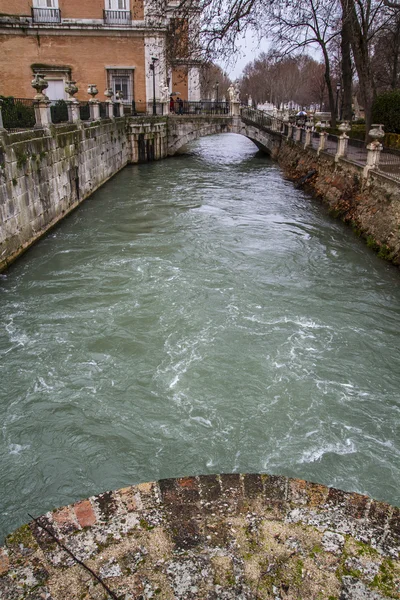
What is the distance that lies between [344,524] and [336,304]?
20.6 feet

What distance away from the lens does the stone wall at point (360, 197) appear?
12.0m

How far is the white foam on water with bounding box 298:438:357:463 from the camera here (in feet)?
17.9

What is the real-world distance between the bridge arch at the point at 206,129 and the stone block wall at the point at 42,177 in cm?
982

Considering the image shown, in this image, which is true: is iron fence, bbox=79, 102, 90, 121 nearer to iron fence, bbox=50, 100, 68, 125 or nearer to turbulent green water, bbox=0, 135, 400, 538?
iron fence, bbox=50, 100, 68, 125

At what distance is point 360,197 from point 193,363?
948 cm

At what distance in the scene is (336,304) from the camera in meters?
9.37

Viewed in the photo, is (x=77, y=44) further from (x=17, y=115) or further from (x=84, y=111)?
(x=17, y=115)

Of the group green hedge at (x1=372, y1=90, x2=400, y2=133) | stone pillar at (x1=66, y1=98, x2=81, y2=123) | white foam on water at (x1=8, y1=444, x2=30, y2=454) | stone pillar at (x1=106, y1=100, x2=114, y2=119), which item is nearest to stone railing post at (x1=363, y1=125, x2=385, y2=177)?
green hedge at (x1=372, y1=90, x2=400, y2=133)

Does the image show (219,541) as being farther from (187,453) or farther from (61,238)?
(61,238)

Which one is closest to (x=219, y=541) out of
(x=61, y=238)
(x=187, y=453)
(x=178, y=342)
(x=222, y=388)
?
(x=187, y=453)

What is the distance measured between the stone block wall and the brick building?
10228mm

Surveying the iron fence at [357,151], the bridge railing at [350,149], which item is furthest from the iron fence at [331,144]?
the iron fence at [357,151]

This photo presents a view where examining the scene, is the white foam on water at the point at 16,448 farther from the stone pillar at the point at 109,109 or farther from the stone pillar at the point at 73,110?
the stone pillar at the point at 109,109

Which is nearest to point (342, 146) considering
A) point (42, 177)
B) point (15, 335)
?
point (42, 177)
